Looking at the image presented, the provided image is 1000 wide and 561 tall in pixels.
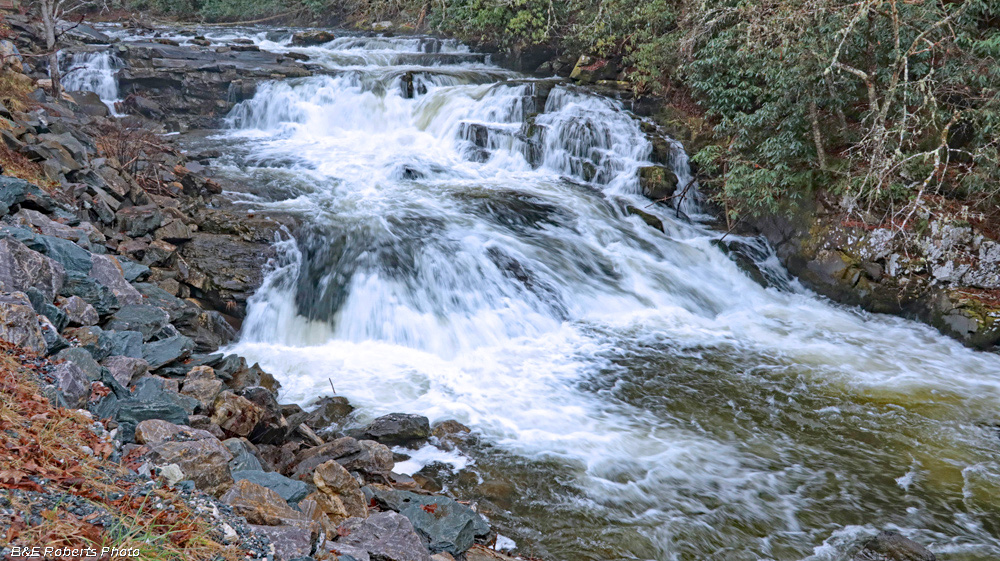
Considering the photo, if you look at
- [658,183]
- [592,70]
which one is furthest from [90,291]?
[592,70]

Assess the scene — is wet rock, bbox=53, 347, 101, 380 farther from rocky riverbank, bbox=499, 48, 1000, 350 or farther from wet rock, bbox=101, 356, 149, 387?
rocky riverbank, bbox=499, 48, 1000, 350

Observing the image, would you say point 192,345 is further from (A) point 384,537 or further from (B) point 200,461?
(A) point 384,537

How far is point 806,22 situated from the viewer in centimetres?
916

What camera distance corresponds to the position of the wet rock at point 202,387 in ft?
16.0

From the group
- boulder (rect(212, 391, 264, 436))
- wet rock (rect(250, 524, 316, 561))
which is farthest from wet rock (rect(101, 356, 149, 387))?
wet rock (rect(250, 524, 316, 561))

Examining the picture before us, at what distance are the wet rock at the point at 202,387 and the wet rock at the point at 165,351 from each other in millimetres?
205

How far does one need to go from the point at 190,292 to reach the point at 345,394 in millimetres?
2538

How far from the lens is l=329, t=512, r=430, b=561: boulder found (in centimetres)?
351

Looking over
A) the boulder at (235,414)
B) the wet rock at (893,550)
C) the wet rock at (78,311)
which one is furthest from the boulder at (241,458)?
the wet rock at (893,550)

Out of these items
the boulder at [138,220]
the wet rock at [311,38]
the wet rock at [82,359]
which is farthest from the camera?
the wet rock at [311,38]

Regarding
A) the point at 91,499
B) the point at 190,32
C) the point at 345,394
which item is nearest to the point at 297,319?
the point at 345,394

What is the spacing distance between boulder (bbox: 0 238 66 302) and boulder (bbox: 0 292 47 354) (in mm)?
446

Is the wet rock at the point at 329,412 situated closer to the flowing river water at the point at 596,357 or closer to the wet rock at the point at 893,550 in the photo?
the flowing river water at the point at 596,357

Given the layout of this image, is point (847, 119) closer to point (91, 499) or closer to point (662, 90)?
point (662, 90)
